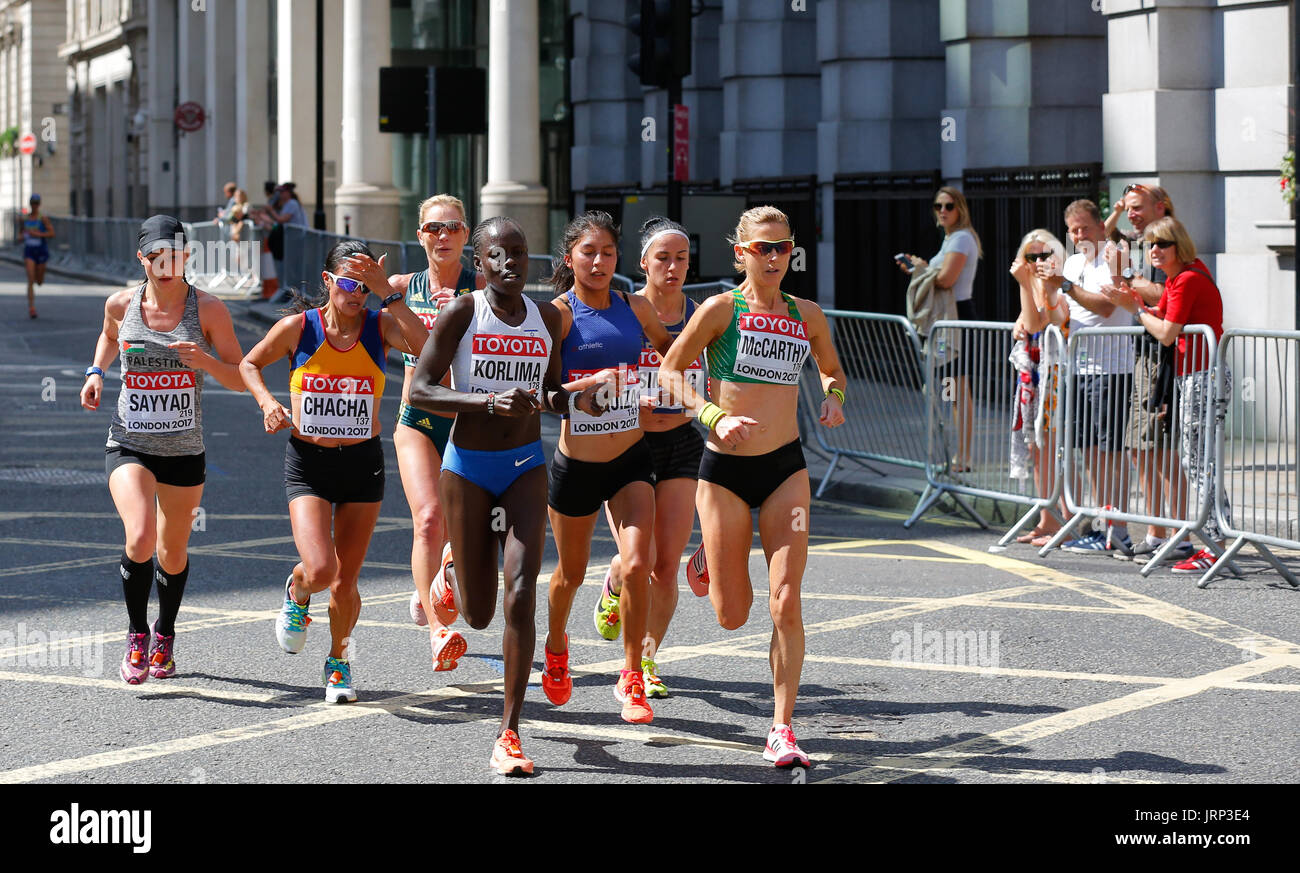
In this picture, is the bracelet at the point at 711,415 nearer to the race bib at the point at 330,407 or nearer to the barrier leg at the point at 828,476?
the race bib at the point at 330,407

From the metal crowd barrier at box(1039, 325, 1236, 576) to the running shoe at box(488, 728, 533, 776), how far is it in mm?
4930

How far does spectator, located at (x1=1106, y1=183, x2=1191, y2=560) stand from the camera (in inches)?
413

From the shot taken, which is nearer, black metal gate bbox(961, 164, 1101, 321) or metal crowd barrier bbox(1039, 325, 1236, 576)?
metal crowd barrier bbox(1039, 325, 1236, 576)

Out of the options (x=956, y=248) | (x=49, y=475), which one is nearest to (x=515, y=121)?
(x=49, y=475)

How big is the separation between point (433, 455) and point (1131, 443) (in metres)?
4.48

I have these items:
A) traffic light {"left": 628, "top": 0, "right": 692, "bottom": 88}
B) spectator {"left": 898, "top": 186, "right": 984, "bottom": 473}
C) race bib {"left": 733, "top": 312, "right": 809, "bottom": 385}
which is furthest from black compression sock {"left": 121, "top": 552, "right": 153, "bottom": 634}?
traffic light {"left": 628, "top": 0, "right": 692, "bottom": 88}

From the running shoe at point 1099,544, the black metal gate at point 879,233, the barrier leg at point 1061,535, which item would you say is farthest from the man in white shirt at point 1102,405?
the black metal gate at point 879,233

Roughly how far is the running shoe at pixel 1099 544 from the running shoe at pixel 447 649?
185 inches

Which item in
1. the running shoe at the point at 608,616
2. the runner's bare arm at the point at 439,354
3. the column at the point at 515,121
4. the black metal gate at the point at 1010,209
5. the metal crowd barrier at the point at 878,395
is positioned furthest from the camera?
the column at the point at 515,121

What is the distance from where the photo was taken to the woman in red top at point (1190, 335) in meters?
10.3

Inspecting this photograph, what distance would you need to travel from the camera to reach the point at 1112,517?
10641 mm

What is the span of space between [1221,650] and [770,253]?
3.01 metres

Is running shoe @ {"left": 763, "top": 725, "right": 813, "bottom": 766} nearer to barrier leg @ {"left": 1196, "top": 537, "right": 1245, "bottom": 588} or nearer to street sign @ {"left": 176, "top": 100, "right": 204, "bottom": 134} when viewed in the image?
barrier leg @ {"left": 1196, "top": 537, "right": 1245, "bottom": 588}
